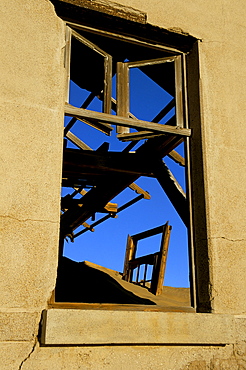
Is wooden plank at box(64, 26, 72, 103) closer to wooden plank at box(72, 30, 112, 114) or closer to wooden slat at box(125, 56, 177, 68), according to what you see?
wooden plank at box(72, 30, 112, 114)

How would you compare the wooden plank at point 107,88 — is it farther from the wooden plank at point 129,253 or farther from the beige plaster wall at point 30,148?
the wooden plank at point 129,253

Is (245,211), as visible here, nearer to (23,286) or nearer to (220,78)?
(220,78)

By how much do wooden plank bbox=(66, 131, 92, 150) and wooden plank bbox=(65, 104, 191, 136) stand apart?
3303mm

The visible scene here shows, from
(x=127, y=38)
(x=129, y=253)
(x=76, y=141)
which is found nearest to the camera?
(x=127, y=38)

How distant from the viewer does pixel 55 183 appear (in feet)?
11.3

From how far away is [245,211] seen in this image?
13.1 feet

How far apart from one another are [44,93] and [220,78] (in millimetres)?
1732

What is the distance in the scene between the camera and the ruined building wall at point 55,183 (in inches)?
123

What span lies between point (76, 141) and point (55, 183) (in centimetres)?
398

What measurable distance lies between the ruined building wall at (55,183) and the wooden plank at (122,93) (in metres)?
0.51

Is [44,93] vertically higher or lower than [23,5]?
lower

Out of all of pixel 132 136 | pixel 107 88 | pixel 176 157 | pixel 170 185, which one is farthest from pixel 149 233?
pixel 107 88

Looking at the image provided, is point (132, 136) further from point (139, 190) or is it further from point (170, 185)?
point (139, 190)

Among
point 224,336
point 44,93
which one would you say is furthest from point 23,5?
point 224,336
